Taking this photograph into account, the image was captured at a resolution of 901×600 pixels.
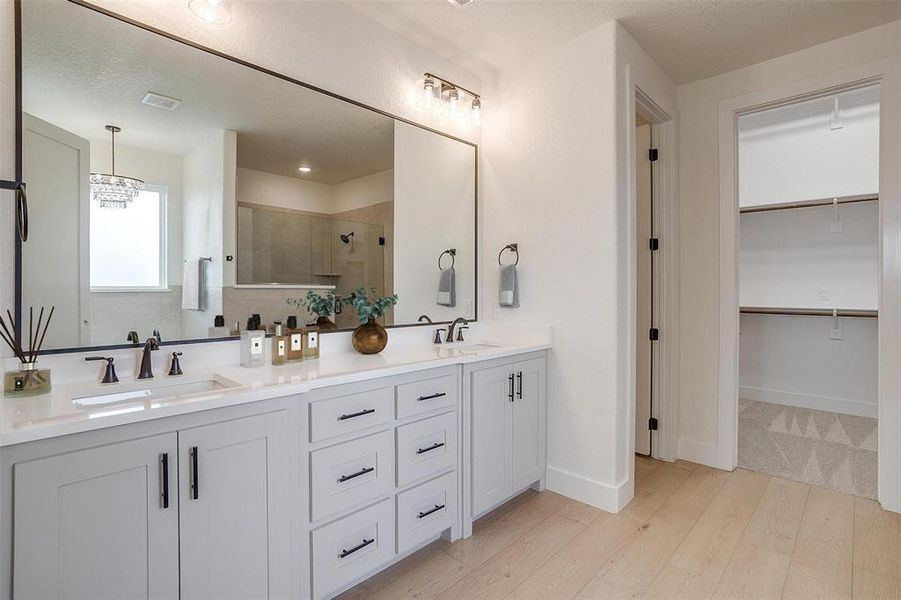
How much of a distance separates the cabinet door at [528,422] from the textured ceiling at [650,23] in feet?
6.06

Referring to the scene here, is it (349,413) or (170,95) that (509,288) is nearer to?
(349,413)

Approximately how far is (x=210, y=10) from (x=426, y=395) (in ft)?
5.85

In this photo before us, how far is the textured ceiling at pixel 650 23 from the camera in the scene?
90.6 inches

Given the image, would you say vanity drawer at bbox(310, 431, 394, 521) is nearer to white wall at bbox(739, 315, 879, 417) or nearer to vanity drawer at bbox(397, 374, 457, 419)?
vanity drawer at bbox(397, 374, 457, 419)

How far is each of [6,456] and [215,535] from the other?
569 millimetres

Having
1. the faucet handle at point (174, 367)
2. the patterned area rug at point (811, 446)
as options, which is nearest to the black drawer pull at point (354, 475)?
the faucet handle at point (174, 367)

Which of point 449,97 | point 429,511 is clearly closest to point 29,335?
point 429,511

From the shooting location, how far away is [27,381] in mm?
1354

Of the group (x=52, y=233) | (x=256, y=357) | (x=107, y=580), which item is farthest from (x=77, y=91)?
(x=107, y=580)

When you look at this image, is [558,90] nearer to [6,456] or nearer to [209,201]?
[209,201]

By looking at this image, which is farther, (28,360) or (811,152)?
(811,152)

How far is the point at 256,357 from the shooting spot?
1856 mm

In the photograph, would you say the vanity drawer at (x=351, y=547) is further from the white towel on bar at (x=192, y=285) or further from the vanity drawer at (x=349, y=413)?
the white towel on bar at (x=192, y=285)

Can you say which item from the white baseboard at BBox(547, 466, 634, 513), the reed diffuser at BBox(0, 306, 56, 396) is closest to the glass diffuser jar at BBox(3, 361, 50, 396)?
the reed diffuser at BBox(0, 306, 56, 396)
